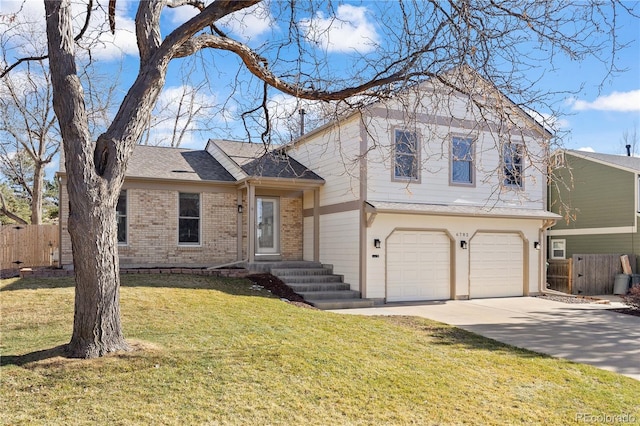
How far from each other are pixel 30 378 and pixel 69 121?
284 centimetres

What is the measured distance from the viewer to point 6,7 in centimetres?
679

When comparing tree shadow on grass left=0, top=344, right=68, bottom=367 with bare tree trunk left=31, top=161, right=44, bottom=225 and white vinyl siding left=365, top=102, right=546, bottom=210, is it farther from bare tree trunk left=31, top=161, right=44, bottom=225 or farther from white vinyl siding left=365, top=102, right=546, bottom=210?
bare tree trunk left=31, top=161, right=44, bottom=225

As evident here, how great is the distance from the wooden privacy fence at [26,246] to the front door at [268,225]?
691cm

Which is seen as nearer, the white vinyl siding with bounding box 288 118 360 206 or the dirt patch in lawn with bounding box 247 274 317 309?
→ the dirt patch in lawn with bounding box 247 274 317 309

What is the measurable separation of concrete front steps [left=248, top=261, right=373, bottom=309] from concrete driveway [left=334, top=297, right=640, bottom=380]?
0.59 meters

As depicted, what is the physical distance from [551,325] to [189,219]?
10780 mm

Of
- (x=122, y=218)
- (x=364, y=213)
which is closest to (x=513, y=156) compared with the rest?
(x=364, y=213)

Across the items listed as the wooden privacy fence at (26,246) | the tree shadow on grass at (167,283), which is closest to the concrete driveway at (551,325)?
the tree shadow on grass at (167,283)

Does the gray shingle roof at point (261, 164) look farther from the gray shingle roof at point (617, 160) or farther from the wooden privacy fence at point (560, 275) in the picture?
the gray shingle roof at point (617, 160)

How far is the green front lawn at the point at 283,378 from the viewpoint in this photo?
463cm

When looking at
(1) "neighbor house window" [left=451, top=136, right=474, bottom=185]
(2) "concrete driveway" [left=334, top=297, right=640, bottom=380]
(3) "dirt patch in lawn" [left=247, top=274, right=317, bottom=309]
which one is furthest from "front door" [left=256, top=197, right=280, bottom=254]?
(1) "neighbor house window" [left=451, top=136, right=474, bottom=185]

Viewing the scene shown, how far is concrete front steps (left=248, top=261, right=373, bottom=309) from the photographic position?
12602 millimetres

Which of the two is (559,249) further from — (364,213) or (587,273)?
(364,213)

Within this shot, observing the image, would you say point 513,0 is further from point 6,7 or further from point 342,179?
point 342,179
